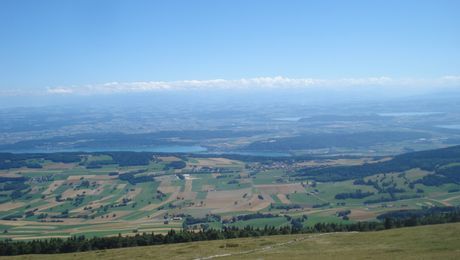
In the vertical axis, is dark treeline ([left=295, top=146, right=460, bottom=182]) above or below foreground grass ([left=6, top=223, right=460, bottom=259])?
below

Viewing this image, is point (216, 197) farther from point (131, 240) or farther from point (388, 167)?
point (131, 240)

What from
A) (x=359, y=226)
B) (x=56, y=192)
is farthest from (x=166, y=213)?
(x=359, y=226)

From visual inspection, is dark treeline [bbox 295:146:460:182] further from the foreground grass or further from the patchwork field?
the foreground grass

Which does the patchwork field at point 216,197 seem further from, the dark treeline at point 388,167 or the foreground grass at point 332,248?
the foreground grass at point 332,248

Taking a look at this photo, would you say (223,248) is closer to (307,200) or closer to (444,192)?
(307,200)

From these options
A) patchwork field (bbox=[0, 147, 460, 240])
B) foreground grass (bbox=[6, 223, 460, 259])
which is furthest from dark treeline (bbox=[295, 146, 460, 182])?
foreground grass (bbox=[6, 223, 460, 259])

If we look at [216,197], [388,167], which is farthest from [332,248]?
[388,167]
